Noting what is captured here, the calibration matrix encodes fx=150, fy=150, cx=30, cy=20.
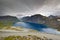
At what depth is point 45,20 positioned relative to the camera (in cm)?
305

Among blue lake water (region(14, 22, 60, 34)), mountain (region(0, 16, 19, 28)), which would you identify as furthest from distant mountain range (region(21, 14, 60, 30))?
mountain (region(0, 16, 19, 28))

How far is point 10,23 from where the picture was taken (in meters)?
3.06

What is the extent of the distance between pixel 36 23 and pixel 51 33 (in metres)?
0.36

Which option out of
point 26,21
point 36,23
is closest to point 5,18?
point 26,21

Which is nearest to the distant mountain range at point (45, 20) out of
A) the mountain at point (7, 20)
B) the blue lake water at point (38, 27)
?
the blue lake water at point (38, 27)

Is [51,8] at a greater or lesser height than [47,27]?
greater

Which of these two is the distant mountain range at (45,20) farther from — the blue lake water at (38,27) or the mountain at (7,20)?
the mountain at (7,20)

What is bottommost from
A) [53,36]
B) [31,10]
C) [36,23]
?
[53,36]

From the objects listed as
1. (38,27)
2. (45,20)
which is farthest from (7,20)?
(45,20)

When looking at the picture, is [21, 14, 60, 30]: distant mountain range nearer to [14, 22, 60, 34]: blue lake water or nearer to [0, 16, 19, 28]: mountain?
[14, 22, 60, 34]: blue lake water

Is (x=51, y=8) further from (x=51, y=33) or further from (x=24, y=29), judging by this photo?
(x=24, y=29)

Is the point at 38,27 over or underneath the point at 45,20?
underneath

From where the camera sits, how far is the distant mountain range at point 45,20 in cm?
301

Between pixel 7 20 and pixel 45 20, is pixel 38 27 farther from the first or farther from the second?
pixel 7 20
